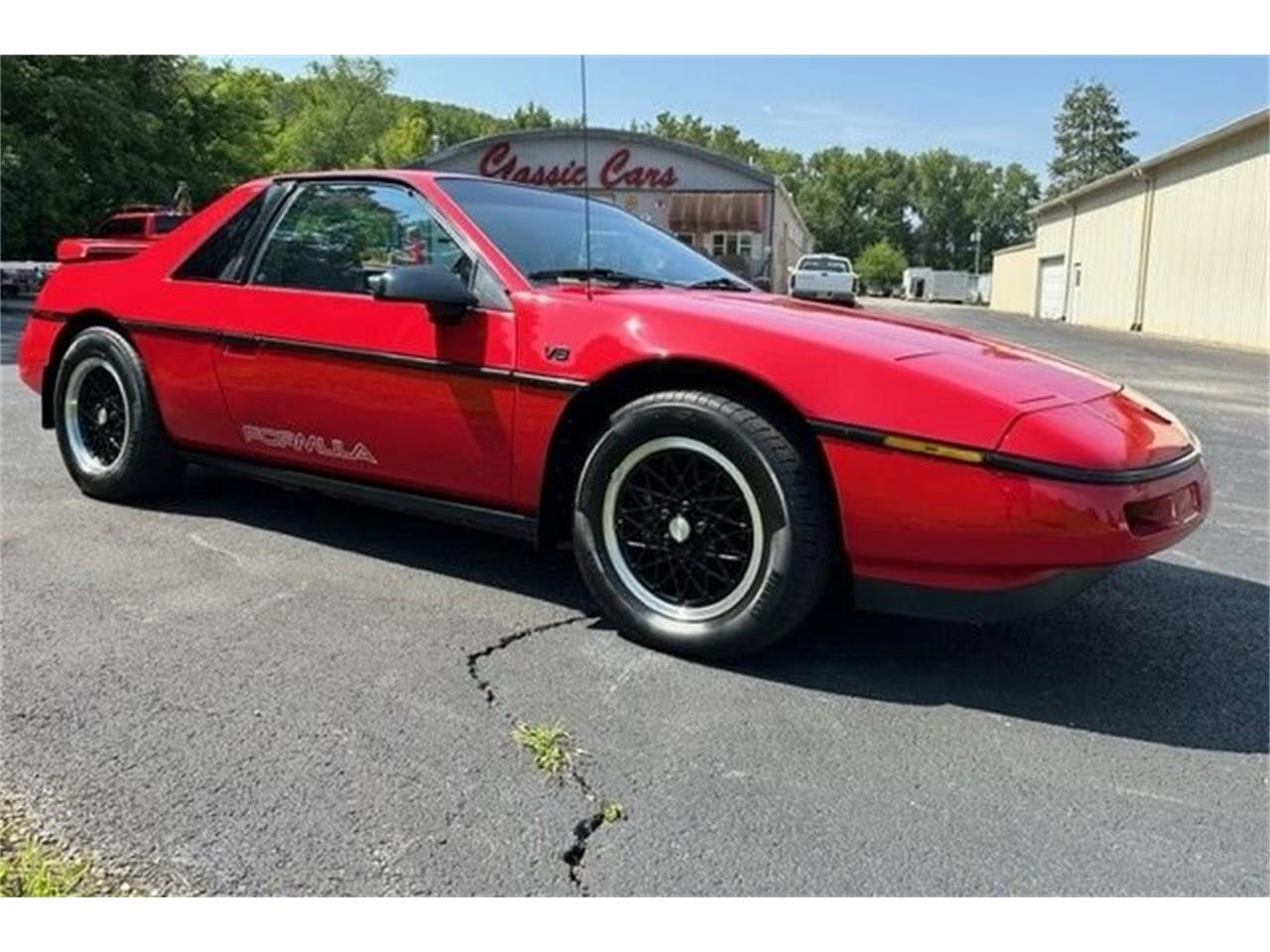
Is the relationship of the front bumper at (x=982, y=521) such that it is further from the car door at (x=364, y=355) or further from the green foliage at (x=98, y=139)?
the green foliage at (x=98, y=139)

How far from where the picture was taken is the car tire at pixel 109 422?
4.20 meters

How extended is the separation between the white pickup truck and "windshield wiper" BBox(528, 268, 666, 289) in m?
22.9

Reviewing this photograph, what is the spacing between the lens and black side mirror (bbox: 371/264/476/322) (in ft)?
10.4

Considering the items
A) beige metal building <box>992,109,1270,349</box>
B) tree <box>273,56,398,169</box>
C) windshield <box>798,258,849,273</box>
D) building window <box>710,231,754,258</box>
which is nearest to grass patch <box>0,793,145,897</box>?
beige metal building <box>992,109,1270,349</box>

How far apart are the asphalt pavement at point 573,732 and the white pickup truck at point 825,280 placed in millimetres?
23348

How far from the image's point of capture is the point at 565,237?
3.70 m

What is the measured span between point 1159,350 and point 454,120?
8510 centimetres

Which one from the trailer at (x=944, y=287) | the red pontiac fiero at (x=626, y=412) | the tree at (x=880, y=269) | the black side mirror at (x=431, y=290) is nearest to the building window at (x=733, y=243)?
the red pontiac fiero at (x=626, y=412)

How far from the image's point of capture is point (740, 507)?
2893 mm

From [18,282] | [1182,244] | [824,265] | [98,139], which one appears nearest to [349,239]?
[18,282]

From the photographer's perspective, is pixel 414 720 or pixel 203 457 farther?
pixel 203 457

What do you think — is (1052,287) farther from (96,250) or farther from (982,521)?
(982,521)

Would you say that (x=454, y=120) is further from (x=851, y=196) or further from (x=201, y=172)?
(x=201, y=172)
